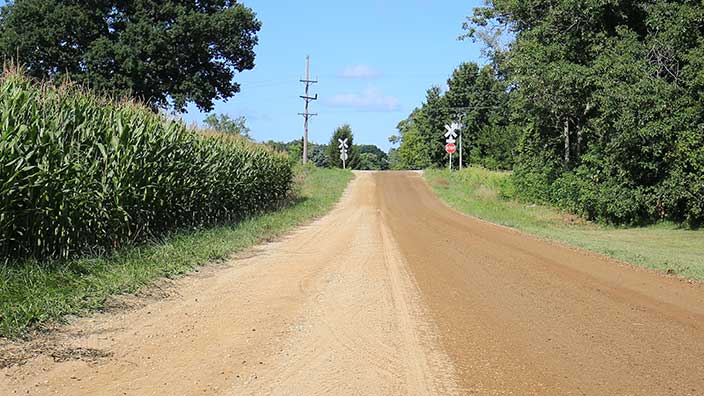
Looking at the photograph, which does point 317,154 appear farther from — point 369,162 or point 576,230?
point 576,230

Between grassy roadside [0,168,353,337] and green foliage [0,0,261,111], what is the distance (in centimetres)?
2437

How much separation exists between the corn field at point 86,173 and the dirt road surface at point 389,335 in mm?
2072

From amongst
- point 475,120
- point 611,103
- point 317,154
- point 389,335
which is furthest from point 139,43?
point 317,154

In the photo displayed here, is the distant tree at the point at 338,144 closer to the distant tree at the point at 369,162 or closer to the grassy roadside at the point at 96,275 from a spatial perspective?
the distant tree at the point at 369,162

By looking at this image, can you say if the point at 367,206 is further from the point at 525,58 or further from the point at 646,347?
the point at 646,347

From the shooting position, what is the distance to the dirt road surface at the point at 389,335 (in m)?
5.29

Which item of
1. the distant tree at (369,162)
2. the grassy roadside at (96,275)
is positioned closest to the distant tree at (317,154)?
the distant tree at (369,162)

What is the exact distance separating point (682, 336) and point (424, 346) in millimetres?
3193

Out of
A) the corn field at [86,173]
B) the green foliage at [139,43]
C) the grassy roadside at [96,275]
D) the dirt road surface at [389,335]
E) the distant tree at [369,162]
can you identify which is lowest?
the dirt road surface at [389,335]

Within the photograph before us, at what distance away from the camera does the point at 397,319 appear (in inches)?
301

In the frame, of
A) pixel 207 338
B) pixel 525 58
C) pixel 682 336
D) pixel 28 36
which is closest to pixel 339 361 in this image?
pixel 207 338

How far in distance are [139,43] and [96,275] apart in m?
32.7

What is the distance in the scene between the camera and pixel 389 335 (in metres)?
6.89

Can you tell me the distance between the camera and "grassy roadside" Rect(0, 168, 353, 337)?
6699mm
